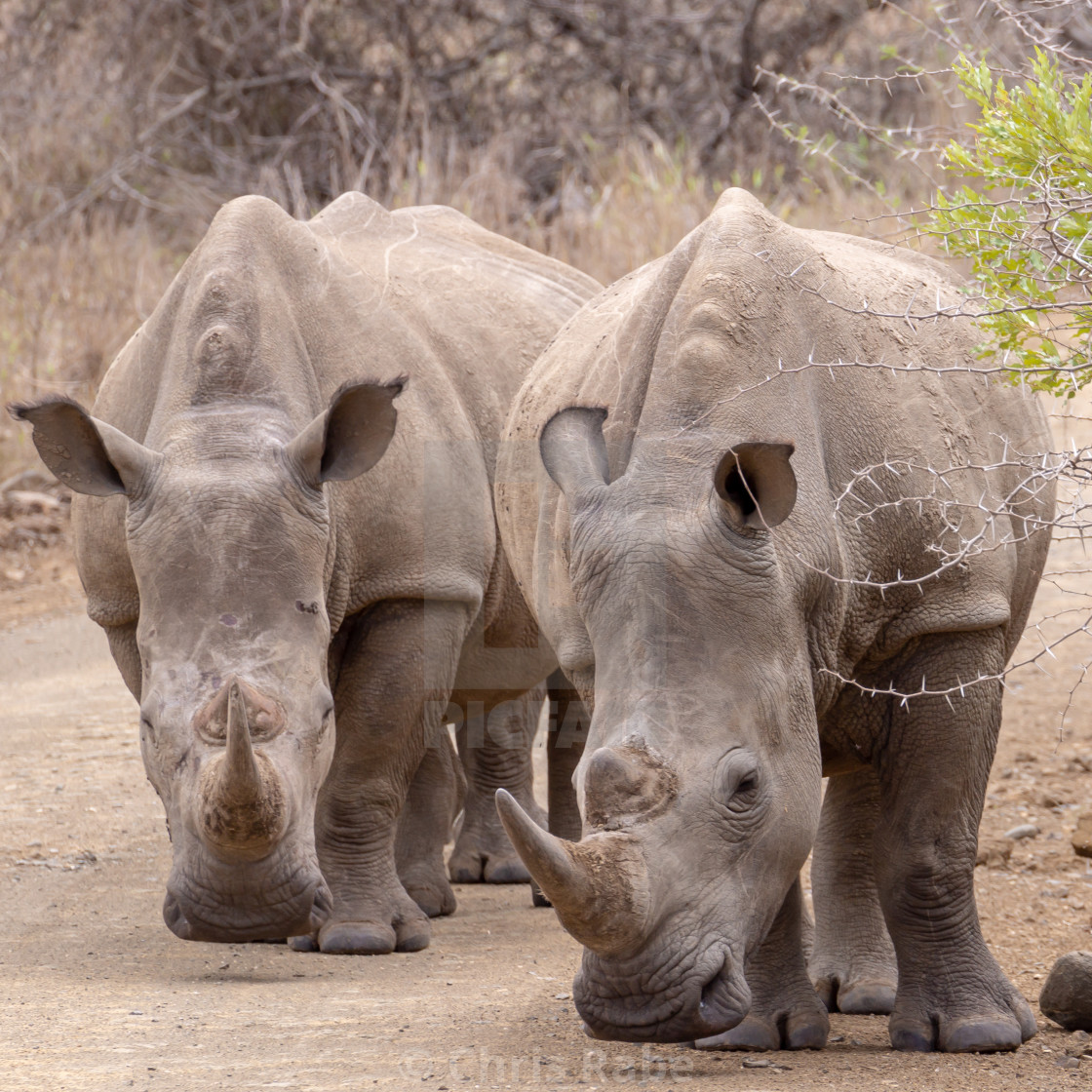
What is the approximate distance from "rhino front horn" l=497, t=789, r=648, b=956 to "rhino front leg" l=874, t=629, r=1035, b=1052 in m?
1.17

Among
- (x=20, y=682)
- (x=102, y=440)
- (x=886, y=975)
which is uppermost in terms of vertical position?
(x=102, y=440)

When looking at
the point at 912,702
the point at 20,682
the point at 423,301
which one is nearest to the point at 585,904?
the point at 912,702

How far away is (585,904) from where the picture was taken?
3705mm

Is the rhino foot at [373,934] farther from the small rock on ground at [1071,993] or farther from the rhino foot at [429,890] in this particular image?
the small rock on ground at [1071,993]

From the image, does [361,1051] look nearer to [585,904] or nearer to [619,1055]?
[619,1055]

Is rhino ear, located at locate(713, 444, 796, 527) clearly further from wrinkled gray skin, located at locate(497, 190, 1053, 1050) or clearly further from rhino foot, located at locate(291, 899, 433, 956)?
rhino foot, located at locate(291, 899, 433, 956)

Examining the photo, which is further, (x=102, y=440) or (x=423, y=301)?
(x=423, y=301)

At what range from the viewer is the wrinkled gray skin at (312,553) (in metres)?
5.21

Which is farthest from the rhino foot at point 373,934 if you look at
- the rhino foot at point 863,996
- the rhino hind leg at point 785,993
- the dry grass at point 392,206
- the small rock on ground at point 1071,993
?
the dry grass at point 392,206

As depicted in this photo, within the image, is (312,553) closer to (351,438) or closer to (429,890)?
(351,438)

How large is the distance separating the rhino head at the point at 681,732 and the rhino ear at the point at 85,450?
161 cm

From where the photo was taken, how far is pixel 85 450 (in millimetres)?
5578

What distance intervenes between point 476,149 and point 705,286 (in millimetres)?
13763

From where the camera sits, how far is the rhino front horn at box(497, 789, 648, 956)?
11.8 feet
